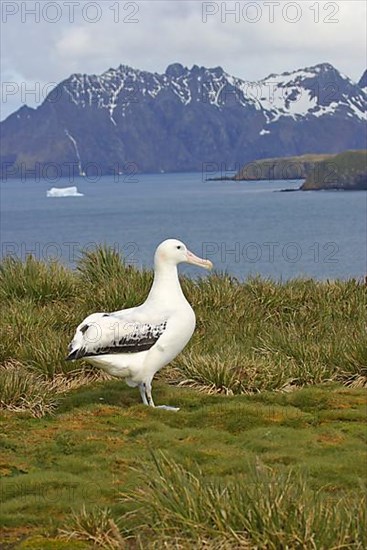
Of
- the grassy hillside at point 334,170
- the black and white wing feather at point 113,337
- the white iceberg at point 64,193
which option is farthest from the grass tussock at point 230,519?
the white iceberg at point 64,193

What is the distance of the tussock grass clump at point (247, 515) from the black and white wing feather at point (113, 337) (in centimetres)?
305

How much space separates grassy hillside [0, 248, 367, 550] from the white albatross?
0.41 m

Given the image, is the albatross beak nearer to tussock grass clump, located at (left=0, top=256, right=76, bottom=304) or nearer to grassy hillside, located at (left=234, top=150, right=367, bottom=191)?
tussock grass clump, located at (left=0, top=256, right=76, bottom=304)

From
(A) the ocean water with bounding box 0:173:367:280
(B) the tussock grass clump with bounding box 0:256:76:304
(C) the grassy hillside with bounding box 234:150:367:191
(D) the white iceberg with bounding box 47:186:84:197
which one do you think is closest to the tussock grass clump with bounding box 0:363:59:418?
(B) the tussock grass clump with bounding box 0:256:76:304

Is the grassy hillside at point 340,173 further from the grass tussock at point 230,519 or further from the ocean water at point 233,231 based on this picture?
the grass tussock at point 230,519

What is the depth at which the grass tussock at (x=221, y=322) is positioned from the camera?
9.91m

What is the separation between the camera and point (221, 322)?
12719 mm

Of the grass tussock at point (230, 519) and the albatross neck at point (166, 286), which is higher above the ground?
the albatross neck at point (166, 286)

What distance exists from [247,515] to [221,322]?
7.59m

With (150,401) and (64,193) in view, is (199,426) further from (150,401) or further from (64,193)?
(64,193)

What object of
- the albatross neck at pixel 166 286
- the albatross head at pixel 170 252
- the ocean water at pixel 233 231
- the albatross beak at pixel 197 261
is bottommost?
the ocean water at pixel 233 231

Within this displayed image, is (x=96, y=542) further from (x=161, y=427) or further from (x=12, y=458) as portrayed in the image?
(x=161, y=427)

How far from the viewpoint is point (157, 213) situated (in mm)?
107062

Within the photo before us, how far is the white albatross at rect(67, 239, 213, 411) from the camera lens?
858cm
